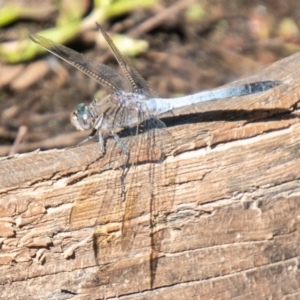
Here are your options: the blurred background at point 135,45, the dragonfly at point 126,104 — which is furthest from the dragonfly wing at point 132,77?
the blurred background at point 135,45

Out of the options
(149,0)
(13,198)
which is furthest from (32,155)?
(149,0)

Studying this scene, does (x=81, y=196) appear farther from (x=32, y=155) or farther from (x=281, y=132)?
(x=281, y=132)

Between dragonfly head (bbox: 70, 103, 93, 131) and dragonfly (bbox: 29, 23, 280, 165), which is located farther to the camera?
dragonfly head (bbox: 70, 103, 93, 131)

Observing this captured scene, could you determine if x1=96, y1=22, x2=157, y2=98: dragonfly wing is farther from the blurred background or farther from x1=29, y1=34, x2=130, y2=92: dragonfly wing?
the blurred background

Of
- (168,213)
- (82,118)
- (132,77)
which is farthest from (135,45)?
(168,213)

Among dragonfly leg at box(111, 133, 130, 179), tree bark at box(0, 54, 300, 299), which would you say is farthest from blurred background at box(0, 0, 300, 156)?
tree bark at box(0, 54, 300, 299)

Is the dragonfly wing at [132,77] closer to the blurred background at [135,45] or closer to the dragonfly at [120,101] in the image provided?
the dragonfly at [120,101]
